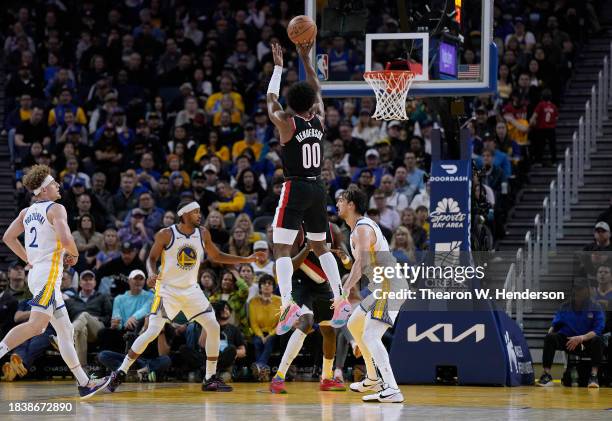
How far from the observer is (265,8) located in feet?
81.9

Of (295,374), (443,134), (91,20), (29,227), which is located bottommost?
(295,374)

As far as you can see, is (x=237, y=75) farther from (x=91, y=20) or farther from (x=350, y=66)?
(x=91, y=20)

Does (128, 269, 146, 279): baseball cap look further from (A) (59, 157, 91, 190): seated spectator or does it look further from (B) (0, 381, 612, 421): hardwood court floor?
(A) (59, 157, 91, 190): seated spectator

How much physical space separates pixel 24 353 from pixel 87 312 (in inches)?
40.7

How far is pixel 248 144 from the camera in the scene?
21.1m

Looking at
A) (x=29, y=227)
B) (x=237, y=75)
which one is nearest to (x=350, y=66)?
(x=237, y=75)

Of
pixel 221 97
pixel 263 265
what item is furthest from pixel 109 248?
pixel 221 97

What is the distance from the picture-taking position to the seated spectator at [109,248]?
18.2m

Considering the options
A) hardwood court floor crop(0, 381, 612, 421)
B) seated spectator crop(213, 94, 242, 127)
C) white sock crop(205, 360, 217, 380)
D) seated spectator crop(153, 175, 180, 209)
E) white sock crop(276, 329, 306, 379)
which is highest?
seated spectator crop(213, 94, 242, 127)

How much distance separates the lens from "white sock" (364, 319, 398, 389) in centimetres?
1169

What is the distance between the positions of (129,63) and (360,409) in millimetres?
14448

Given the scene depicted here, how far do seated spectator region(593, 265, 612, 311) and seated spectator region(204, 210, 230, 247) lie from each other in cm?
555

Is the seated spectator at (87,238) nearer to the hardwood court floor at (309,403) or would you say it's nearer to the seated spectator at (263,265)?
the seated spectator at (263,265)

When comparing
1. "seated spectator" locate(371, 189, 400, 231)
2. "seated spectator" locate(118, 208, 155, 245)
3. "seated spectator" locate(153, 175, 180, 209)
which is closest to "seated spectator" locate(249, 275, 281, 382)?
"seated spectator" locate(371, 189, 400, 231)
